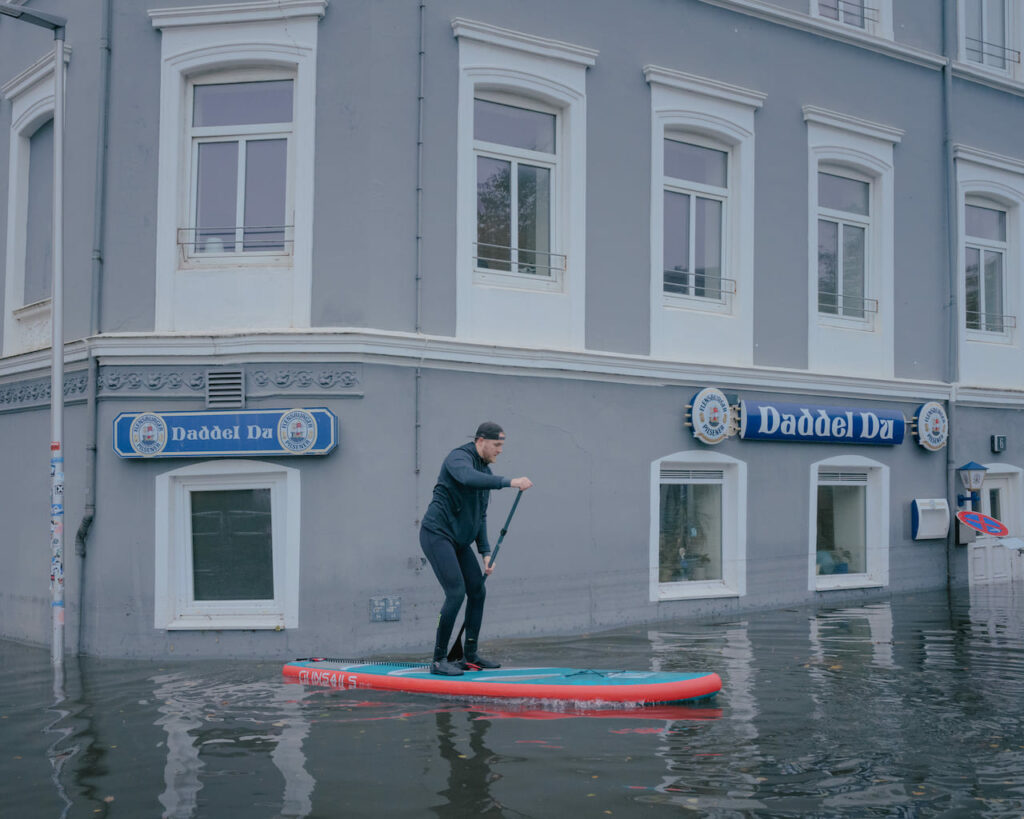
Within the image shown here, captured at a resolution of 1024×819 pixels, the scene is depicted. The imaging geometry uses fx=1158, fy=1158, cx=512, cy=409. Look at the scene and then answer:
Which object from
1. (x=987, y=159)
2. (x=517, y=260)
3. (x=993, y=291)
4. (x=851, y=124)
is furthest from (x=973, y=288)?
(x=517, y=260)

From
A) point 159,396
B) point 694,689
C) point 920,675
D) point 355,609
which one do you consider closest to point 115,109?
point 159,396

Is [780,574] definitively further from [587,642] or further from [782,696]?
[782,696]

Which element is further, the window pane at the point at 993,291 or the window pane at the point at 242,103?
the window pane at the point at 993,291

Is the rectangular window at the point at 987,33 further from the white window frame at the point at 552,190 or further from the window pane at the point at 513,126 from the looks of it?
the window pane at the point at 513,126

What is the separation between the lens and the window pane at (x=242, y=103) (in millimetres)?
12258

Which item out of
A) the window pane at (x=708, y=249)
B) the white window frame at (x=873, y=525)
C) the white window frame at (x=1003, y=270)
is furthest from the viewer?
the white window frame at (x=1003, y=270)

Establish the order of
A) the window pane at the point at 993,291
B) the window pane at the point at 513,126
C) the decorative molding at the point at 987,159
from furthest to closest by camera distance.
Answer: the window pane at the point at 993,291 < the decorative molding at the point at 987,159 < the window pane at the point at 513,126

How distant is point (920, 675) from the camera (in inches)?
379

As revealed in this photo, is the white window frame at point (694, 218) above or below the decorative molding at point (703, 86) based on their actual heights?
below

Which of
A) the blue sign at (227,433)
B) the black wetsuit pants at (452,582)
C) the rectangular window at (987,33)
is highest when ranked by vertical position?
the rectangular window at (987,33)

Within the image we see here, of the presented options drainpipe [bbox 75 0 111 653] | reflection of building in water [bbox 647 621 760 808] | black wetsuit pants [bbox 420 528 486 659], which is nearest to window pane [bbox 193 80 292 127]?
drainpipe [bbox 75 0 111 653]

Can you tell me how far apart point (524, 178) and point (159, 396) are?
474cm

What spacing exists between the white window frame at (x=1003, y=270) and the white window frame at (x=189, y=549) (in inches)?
423

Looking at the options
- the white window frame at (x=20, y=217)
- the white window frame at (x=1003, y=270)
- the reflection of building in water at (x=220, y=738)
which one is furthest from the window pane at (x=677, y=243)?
the white window frame at (x=20, y=217)
